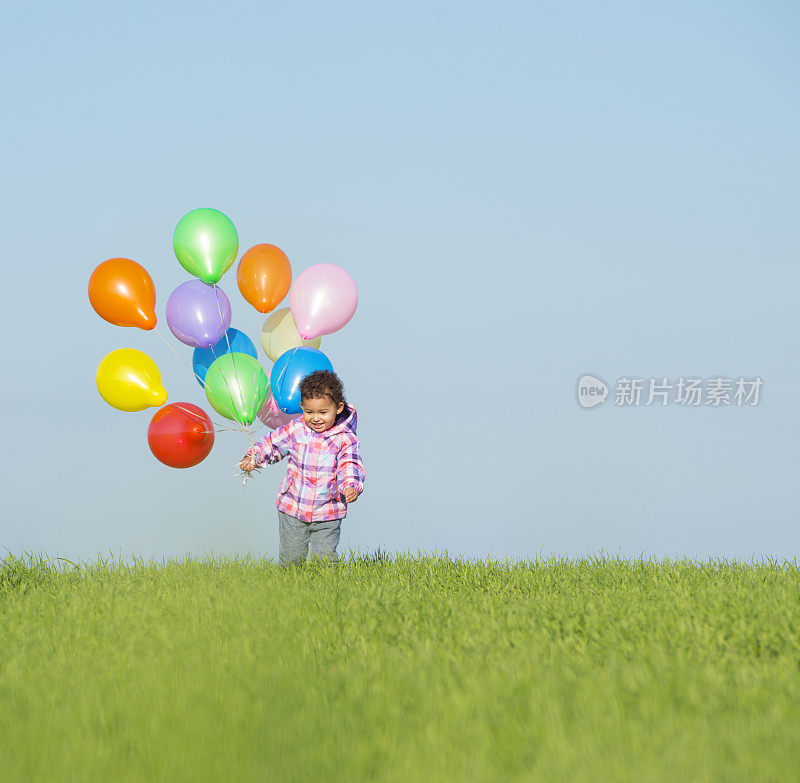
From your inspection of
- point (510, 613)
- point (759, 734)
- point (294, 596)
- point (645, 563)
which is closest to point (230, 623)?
point (294, 596)

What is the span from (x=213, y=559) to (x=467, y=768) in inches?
209

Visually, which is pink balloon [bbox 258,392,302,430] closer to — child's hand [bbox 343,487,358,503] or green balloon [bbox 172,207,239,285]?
child's hand [bbox 343,487,358,503]

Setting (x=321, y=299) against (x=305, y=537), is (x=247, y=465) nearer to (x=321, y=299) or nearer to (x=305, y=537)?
(x=305, y=537)

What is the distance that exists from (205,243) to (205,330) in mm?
686

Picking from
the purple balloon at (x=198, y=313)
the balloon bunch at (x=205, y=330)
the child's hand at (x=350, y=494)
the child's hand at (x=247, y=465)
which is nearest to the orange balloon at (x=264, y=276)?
the balloon bunch at (x=205, y=330)

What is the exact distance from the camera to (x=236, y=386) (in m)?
6.56

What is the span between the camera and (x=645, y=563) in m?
7.74

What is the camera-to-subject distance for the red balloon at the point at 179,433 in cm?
663

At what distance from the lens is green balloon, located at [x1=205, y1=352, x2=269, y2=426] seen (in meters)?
6.57

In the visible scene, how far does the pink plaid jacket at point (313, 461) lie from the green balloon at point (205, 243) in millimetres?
1415

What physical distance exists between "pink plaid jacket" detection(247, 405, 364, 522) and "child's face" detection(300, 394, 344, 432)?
176 mm

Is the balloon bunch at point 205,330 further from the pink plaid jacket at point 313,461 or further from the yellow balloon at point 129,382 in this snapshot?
the pink plaid jacket at point 313,461

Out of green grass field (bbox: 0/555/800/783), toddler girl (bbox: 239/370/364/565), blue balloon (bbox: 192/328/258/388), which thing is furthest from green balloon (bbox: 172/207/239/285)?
green grass field (bbox: 0/555/800/783)

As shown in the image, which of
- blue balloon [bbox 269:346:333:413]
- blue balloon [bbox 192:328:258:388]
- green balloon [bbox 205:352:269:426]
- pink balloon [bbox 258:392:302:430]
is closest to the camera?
green balloon [bbox 205:352:269:426]
